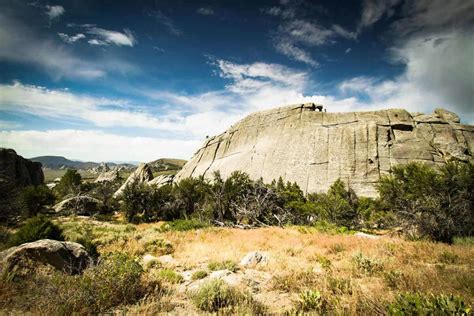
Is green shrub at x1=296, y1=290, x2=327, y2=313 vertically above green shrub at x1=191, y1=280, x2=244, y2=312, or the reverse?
green shrub at x1=296, y1=290, x2=327, y2=313

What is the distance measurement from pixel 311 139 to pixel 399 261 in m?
38.4

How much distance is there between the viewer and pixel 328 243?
1240cm

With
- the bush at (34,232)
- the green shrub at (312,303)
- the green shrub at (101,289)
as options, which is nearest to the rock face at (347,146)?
the green shrub at (312,303)

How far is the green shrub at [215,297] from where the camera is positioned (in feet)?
18.5

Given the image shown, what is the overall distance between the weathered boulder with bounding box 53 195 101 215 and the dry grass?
33.8 m

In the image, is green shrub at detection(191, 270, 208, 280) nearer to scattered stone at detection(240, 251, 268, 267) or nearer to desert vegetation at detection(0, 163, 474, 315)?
desert vegetation at detection(0, 163, 474, 315)

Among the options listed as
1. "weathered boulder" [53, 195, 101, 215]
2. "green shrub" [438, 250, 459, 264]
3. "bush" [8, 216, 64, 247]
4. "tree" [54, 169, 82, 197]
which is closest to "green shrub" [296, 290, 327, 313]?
"green shrub" [438, 250, 459, 264]

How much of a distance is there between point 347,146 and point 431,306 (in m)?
41.2

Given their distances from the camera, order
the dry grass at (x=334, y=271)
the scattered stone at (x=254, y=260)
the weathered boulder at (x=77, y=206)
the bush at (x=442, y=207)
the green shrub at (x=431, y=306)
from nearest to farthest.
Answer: the green shrub at (x=431, y=306) → the dry grass at (x=334, y=271) → the scattered stone at (x=254, y=260) → the bush at (x=442, y=207) → the weathered boulder at (x=77, y=206)

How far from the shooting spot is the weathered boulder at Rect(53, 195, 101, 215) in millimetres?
40688

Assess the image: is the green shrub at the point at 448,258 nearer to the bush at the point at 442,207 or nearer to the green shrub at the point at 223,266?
the bush at the point at 442,207

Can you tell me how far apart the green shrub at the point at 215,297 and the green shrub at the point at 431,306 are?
343 cm

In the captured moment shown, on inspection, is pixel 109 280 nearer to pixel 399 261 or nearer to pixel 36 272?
pixel 36 272

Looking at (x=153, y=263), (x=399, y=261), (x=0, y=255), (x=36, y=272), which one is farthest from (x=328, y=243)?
(x=0, y=255)
